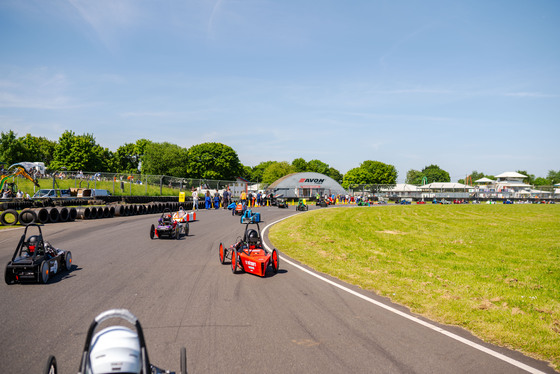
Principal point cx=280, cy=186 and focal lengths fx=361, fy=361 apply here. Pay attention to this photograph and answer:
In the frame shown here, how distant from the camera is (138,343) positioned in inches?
115

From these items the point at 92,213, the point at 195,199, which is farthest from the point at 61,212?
the point at 195,199

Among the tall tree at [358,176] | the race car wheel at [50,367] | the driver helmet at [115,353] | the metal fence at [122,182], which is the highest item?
the tall tree at [358,176]

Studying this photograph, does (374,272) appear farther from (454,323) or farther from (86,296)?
(86,296)

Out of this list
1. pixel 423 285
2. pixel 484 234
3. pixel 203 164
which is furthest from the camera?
pixel 203 164

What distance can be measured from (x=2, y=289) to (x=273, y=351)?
6.35 metres

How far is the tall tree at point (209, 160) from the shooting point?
97.4 metres

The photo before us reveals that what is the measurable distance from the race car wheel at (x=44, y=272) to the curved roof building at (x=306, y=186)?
66535mm

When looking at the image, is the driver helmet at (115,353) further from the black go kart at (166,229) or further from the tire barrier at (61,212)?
the tire barrier at (61,212)

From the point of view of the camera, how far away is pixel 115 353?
2764 mm

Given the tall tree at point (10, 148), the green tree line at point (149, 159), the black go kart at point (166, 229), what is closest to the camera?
the black go kart at point (166, 229)

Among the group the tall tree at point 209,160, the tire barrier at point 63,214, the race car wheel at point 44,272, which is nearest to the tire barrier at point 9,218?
the tire barrier at point 63,214

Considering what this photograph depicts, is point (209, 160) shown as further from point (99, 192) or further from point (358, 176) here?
point (99, 192)

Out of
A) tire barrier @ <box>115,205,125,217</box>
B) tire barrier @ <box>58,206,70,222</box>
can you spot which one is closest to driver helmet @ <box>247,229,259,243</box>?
tire barrier @ <box>58,206,70,222</box>

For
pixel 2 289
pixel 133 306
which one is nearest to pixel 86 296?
pixel 133 306
